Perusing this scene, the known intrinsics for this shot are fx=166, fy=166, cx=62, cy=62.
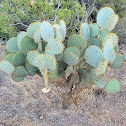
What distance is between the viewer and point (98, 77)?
6.92ft

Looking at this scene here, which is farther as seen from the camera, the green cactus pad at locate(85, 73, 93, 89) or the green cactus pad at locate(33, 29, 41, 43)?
the green cactus pad at locate(85, 73, 93, 89)

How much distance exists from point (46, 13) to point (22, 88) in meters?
1.78

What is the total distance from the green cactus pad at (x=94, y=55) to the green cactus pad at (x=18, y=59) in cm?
90

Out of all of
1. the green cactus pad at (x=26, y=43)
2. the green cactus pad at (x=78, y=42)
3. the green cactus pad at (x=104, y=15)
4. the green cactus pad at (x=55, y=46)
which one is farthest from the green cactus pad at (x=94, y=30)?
the green cactus pad at (x=26, y=43)

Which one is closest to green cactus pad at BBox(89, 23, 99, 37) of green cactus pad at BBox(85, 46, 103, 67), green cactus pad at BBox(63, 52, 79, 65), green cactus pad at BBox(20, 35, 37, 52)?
green cactus pad at BBox(85, 46, 103, 67)

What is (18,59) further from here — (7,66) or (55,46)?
(55,46)

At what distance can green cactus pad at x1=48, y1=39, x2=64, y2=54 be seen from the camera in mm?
1851

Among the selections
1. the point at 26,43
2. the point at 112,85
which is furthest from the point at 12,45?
the point at 112,85

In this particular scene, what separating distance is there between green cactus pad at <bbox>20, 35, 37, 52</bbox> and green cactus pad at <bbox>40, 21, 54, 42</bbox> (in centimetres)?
26

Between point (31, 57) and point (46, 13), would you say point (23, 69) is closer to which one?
point (31, 57)

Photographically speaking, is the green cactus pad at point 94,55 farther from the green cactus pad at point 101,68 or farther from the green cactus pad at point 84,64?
the green cactus pad at point 84,64

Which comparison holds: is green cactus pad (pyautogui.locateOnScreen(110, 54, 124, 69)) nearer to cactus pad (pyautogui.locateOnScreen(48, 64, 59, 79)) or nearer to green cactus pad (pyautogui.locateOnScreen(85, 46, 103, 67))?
green cactus pad (pyautogui.locateOnScreen(85, 46, 103, 67))

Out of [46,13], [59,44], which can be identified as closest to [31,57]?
[59,44]

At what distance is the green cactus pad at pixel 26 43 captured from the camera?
2.12m
